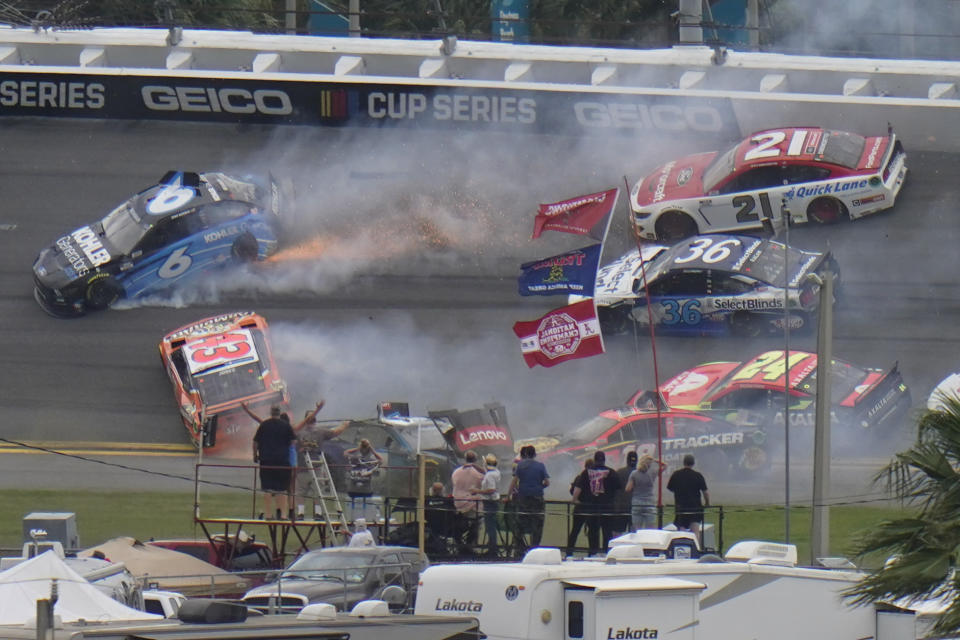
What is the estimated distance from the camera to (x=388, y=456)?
21.6m

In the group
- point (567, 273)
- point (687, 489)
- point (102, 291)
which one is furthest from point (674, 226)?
point (687, 489)

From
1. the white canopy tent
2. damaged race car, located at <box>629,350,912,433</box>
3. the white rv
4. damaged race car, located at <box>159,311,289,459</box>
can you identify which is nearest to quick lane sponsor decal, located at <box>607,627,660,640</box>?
the white rv

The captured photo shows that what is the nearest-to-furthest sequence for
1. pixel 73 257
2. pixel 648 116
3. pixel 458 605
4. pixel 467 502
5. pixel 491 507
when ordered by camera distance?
1. pixel 458 605
2. pixel 491 507
3. pixel 467 502
4. pixel 73 257
5. pixel 648 116

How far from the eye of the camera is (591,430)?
2333cm

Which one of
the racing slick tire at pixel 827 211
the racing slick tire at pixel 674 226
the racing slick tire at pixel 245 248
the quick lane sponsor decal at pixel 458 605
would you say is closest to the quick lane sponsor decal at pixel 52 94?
the racing slick tire at pixel 245 248

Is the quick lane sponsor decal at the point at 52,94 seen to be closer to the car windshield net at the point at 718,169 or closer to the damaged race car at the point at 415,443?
the damaged race car at the point at 415,443

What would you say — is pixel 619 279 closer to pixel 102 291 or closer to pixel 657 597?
pixel 102 291

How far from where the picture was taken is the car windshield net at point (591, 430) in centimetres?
2314

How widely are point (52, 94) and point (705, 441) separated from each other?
49.1 ft

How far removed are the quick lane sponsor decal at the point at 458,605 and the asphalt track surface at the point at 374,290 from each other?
14.8m

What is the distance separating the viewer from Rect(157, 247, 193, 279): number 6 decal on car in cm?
2714

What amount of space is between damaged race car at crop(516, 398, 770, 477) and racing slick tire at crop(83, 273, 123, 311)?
838 cm

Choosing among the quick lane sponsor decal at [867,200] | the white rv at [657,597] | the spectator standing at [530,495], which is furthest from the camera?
the quick lane sponsor decal at [867,200]

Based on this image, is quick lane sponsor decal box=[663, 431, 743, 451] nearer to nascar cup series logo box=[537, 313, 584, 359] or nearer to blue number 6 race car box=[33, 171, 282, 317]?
nascar cup series logo box=[537, 313, 584, 359]
